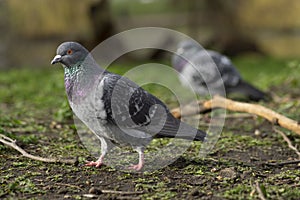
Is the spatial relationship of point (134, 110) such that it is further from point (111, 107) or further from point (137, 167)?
point (137, 167)

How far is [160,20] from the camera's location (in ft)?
40.2

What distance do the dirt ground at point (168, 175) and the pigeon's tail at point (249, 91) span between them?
6.07 feet

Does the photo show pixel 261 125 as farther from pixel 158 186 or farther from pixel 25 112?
pixel 25 112

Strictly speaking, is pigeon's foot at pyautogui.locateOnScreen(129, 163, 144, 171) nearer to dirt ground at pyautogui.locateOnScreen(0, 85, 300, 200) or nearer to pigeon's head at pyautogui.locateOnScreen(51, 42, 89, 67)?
dirt ground at pyautogui.locateOnScreen(0, 85, 300, 200)

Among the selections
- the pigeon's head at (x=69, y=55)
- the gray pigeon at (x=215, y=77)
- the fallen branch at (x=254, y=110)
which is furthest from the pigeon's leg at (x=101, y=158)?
the gray pigeon at (x=215, y=77)

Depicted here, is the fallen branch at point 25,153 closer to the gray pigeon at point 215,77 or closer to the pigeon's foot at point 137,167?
the pigeon's foot at point 137,167

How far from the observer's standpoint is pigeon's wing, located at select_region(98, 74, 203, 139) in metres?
3.55

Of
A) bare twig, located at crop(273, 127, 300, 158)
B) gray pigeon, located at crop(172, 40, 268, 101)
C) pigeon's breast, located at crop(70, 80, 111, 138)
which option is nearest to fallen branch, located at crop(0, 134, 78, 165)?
pigeon's breast, located at crop(70, 80, 111, 138)

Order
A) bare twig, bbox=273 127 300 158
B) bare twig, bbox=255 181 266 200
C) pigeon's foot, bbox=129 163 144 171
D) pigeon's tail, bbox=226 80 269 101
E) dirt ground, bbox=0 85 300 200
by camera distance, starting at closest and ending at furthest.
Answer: bare twig, bbox=255 181 266 200, dirt ground, bbox=0 85 300 200, pigeon's foot, bbox=129 163 144 171, bare twig, bbox=273 127 300 158, pigeon's tail, bbox=226 80 269 101

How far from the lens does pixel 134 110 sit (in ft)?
12.1

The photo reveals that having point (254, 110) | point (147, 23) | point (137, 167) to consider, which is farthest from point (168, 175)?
point (147, 23)

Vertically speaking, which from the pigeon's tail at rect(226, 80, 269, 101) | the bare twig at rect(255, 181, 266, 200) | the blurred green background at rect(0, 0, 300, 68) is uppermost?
the blurred green background at rect(0, 0, 300, 68)

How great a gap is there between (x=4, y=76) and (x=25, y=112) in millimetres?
3139

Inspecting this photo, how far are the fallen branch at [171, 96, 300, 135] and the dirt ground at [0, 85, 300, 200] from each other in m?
0.23
